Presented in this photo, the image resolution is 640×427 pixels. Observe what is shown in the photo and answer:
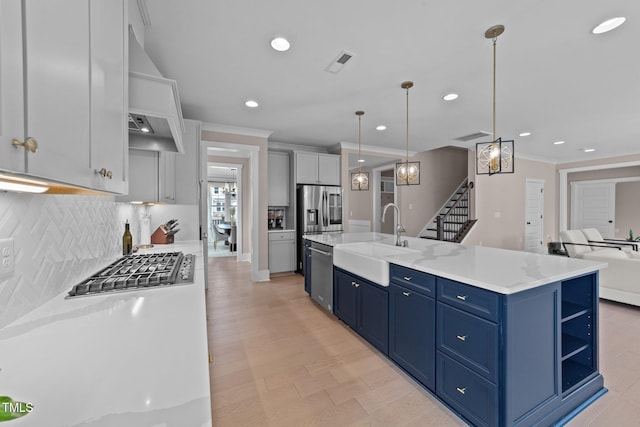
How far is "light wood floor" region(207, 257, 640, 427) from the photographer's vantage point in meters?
1.60

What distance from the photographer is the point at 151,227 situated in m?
2.95

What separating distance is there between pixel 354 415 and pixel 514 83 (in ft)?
11.5

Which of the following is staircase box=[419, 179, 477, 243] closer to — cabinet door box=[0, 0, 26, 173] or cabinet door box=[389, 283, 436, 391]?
cabinet door box=[389, 283, 436, 391]

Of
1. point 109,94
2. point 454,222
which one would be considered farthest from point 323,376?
point 454,222

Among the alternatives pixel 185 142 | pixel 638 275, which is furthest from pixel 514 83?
pixel 185 142

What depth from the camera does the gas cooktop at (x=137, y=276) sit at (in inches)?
46.2

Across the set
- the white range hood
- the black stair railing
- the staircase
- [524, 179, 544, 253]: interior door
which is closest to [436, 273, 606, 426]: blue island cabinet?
the white range hood

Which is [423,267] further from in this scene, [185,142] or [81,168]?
[185,142]

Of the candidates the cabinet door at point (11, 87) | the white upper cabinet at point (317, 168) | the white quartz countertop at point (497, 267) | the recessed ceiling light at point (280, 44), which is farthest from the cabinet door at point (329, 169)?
the cabinet door at point (11, 87)

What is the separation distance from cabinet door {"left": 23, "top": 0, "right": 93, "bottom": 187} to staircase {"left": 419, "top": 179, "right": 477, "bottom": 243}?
5.89 metres

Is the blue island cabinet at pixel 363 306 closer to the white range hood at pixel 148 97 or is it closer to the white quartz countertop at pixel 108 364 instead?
the white quartz countertop at pixel 108 364

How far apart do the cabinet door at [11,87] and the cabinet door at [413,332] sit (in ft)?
6.22

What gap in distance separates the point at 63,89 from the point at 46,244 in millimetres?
774

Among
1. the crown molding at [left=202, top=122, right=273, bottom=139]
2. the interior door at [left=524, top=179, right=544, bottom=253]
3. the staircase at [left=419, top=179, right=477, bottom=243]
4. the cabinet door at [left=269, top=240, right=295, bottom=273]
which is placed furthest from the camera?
the interior door at [left=524, top=179, right=544, bottom=253]
